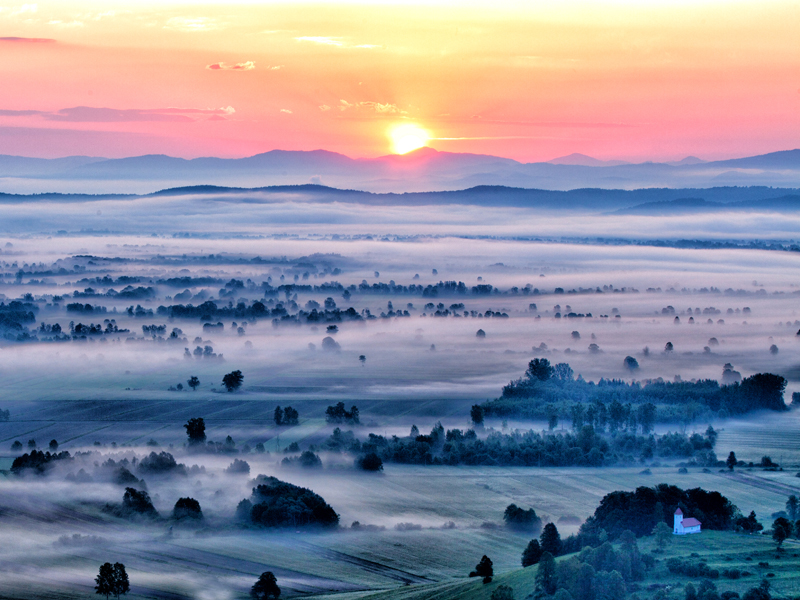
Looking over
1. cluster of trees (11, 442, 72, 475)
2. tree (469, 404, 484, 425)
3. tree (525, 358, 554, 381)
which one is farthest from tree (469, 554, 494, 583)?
tree (525, 358, 554, 381)

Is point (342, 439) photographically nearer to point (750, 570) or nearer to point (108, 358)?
point (750, 570)

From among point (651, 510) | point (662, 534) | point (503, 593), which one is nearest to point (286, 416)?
point (651, 510)

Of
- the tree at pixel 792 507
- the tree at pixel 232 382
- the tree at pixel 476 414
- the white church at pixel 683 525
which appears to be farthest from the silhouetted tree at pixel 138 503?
the tree at pixel 232 382

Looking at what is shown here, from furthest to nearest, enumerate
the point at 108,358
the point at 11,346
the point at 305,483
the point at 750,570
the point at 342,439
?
1. the point at 11,346
2. the point at 108,358
3. the point at 342,439
4. the point at 305,483
5. the point at 750,570

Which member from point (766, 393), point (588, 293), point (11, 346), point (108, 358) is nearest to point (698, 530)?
point (766, 393)

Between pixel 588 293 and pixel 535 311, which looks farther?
pixel 588 293

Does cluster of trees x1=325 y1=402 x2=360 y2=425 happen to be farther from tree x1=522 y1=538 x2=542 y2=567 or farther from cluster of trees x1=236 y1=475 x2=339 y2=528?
tree x1=522 y1=538 x2=542 y2=567

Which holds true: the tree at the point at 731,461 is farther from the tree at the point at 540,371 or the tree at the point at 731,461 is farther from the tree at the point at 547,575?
the tree at the point at 540,371
